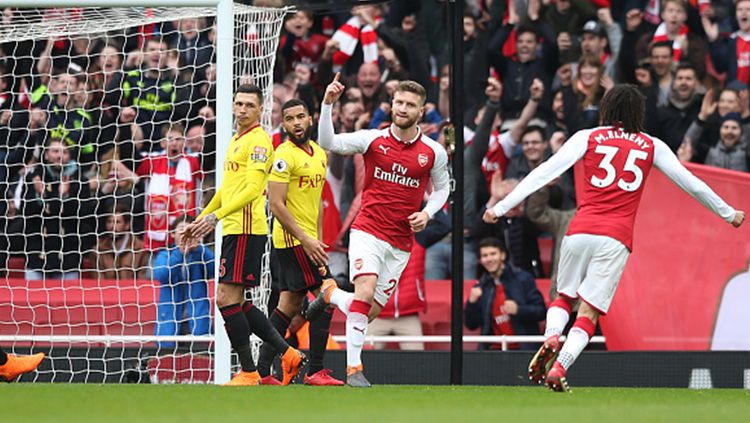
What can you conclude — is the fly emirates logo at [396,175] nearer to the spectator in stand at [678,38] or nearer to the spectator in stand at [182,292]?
the spectator in stand at [182,292]

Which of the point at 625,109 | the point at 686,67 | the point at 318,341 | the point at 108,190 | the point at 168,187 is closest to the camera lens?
the point at 625,109

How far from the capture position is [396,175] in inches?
380

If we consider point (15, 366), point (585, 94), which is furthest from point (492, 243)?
point (15, 366)

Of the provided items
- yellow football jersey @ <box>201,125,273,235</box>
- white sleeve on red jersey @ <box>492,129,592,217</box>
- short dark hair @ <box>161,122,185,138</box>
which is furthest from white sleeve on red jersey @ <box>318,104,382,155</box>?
short dark hair @ <box>161,122,185,138</box>

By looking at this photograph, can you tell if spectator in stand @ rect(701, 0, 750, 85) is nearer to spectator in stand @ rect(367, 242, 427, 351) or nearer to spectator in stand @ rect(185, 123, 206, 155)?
spectator in stand @ rect(367, 242, 427, 351)

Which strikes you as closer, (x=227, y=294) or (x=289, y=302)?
(x=227, y=294)

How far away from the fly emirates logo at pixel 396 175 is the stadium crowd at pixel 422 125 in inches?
117

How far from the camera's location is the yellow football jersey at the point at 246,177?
976cm

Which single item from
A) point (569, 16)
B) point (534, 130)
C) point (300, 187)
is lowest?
point (300, 187)

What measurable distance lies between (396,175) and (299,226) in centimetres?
82

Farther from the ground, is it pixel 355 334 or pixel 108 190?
pixel 108 190

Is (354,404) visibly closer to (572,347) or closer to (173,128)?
(572,347)

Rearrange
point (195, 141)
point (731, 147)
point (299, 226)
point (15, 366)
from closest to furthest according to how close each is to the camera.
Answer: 1. point (15, 366)
2. point (299, 226)
3. point (731, 147)
4. point (195, 141)

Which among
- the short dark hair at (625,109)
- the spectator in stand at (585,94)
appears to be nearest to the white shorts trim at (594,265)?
the short dark hair at (625,109)
